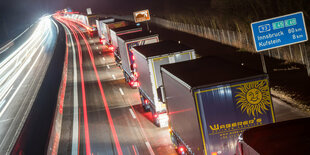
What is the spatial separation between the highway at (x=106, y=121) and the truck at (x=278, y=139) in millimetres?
8378

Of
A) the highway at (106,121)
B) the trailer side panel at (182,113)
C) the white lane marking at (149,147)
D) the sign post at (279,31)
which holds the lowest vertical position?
the white lane marking at (149,147)

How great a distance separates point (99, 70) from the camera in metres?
36.8

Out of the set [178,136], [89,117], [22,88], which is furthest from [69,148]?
[22,88]

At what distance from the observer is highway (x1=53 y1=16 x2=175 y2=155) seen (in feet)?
51.9

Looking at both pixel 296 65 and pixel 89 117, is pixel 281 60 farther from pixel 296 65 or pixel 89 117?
pixel 89 117

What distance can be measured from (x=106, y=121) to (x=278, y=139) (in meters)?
14.9

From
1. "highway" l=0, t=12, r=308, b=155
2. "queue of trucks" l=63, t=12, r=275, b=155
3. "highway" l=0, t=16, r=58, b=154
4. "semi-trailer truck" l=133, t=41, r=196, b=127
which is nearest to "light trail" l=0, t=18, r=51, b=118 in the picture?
"highway" l=0, t=16, r=58, b=154

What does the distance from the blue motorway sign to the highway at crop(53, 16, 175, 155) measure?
5.51 m

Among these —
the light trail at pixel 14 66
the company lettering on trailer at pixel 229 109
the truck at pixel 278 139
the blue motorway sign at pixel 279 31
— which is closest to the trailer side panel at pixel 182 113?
the company lettering on trailer at pixel 229 109

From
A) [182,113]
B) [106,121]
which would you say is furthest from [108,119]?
[182,113]

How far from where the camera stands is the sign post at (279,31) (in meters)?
12.4

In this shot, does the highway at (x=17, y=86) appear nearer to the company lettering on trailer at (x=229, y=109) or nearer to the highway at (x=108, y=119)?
the highway at (x=108, y=119)

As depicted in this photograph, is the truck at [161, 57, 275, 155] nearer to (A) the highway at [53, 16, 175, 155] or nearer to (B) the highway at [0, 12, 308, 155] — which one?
(A) the highway at [53, 16, 175, 155]

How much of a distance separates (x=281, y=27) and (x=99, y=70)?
26320 millimetres
